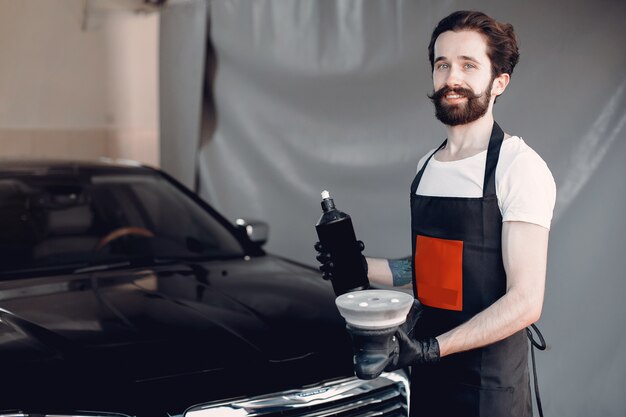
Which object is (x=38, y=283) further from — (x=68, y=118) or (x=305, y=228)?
(x=68, y=118)

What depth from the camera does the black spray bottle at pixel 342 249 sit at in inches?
74.9

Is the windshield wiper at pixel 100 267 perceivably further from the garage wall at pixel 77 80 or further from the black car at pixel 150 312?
the garage wall at pixel 77 80

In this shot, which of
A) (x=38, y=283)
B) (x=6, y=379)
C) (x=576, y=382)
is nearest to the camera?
(x=6, y=379)

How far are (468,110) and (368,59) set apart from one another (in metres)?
2.03

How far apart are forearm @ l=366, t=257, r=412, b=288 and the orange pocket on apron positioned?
0.18m

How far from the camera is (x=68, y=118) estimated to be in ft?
21.4

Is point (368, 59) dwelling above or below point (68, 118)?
above

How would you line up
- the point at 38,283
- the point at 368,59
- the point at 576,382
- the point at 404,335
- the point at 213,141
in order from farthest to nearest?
the point at 213,141 → the point at 368,59 → the point at 576,382 → the point at 38,283 → the point at 404,335

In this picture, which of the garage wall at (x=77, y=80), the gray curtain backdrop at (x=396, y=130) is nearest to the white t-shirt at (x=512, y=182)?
the gray curtain backdrop at (x=396, y=130)

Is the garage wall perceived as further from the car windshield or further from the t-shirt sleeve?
the t-shirt sleeve

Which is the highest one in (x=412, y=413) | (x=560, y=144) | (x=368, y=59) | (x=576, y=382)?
(x=368, y=59)

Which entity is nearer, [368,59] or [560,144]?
[560,144]

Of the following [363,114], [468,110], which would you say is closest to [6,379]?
[468,110]

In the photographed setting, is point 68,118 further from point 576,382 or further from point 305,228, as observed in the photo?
point 576,382
